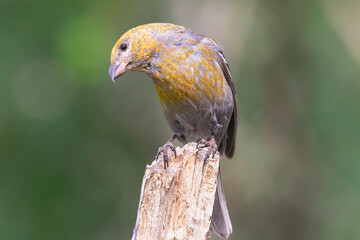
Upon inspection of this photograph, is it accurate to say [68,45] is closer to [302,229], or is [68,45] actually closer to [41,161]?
[41,161]

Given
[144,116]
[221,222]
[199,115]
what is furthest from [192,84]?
[144,116]

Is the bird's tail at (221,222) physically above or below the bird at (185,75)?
below

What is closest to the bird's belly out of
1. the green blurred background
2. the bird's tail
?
the bird's tail

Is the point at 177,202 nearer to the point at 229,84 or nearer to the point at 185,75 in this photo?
the point at 185,75

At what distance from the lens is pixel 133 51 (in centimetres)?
453

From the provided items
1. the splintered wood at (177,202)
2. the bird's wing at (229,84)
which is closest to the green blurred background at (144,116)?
the bird's wing at (229,84)

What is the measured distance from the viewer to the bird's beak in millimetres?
4451

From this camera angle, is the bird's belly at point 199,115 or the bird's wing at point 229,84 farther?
the bird's wing at point 229,84

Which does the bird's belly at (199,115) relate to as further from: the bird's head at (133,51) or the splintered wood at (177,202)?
the splintered wood at (177,202)

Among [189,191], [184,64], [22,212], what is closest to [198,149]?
[189,191]

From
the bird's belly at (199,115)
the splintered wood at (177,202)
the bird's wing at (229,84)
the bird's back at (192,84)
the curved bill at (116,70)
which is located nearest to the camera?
the splintered wood at (177,202)

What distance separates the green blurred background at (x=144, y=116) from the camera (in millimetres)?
6754

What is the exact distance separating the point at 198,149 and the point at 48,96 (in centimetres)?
376

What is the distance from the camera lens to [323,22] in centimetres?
691
